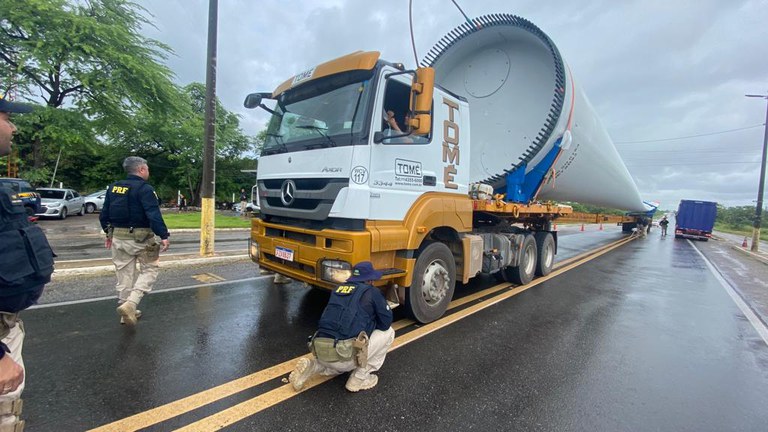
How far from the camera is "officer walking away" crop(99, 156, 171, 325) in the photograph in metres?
3.78

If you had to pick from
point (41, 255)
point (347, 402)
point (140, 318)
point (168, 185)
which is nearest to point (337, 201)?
point (347, 402)

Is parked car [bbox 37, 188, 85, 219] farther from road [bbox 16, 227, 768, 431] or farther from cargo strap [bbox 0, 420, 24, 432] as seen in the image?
cargo strap [bbox 0, 420, 24, 432]

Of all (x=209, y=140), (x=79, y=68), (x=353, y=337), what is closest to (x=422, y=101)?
(x=353, y=337)

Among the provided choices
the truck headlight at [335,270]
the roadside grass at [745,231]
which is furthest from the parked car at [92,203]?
the roadside grass at [745,231]

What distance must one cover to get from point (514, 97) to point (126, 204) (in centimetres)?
601

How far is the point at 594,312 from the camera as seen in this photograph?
5.22m

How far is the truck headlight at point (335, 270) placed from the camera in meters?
3.29

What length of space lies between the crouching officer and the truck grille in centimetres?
85

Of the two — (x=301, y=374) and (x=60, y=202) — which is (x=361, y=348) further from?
(x=60, y=202)

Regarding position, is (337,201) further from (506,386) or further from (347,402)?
(506,386)

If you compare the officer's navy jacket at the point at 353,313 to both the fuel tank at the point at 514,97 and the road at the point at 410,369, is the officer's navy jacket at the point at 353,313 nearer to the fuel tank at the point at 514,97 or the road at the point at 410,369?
the road at the point at 410,369

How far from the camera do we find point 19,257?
1431 millimetres

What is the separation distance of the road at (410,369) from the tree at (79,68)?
14.6 meters

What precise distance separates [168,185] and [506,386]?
1423 inches
